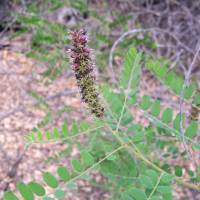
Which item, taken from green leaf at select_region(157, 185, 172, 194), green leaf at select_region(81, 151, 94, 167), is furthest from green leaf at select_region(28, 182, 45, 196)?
green leaf at select_region(157, 185, 172, 194)

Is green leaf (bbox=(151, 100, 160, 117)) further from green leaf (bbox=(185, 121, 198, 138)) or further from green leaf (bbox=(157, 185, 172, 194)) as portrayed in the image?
green leaf (bbox=(157, 185, 172, 194))

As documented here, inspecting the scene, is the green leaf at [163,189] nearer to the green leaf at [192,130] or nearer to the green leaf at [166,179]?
the green leaf at [166,179]

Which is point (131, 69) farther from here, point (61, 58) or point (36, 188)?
point (61, 58)

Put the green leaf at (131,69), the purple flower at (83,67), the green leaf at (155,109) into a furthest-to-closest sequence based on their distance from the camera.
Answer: the green leaf at (155,109), the green leaf at (131,69), the purple flower at (83,67)

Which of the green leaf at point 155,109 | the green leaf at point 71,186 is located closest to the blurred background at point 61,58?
the green leaf at point 155,109

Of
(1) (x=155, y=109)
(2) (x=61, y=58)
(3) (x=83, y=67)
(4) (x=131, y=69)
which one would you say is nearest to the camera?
(3) (x=83, y=67)

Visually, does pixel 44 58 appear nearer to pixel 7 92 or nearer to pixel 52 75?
pixel 52 75

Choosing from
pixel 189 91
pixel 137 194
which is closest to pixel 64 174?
pixel 137 194

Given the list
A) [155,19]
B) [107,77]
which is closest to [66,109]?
[107,77]

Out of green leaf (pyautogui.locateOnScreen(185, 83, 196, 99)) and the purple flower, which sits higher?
the purple flower

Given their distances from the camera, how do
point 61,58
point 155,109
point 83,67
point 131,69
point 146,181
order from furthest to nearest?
1. point 61,58
2. point 155,109
3. point 131,69
4. point 146,181
5. point 83,67
